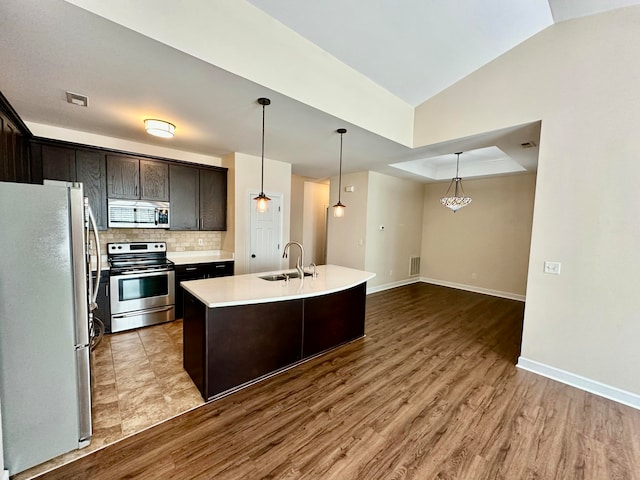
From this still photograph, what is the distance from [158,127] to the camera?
3.12 metres

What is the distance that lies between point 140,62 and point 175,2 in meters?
0.51

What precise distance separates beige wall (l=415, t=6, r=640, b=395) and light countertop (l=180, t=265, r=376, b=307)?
2.06m

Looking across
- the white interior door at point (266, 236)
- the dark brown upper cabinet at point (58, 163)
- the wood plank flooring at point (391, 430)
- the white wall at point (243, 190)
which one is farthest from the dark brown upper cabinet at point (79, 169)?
the wood plank flooring at point (391, 430)

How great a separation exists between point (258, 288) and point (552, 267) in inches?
122

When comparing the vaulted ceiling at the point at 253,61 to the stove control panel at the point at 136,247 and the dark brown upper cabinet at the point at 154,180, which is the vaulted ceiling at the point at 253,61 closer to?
the dark brown upper cabinet at the point at 154,180

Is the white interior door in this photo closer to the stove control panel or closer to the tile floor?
the stove control panel

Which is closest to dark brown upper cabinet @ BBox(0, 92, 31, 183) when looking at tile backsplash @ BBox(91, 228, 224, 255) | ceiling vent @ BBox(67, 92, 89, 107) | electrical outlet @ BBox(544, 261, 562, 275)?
ceiling vent @ BBox(67, 92, 89, 107)

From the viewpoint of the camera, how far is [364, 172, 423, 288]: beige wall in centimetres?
581

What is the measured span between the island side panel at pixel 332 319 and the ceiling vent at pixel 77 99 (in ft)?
9.62

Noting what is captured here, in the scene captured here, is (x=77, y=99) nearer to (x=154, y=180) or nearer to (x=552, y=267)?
(x=154, y=180)

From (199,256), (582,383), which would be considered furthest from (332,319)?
(199,256)

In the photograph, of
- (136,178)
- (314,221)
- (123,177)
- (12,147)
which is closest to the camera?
(12,147)

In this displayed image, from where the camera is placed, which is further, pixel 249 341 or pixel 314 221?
pixel 314 221

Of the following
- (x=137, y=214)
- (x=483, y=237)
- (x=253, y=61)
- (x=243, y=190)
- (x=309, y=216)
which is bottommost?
(x=483, y=237)
